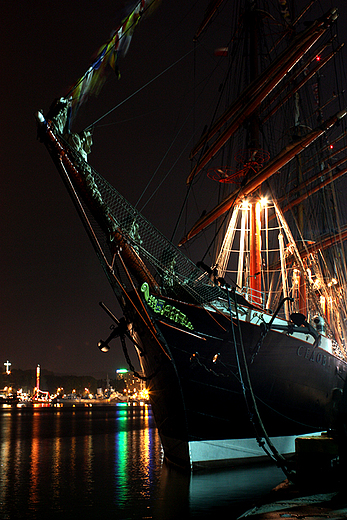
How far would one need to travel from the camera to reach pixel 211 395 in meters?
14.4

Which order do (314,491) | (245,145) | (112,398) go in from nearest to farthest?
(314,491), (245,145), (112,398)

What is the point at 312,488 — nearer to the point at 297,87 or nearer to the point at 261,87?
the point at 261,87

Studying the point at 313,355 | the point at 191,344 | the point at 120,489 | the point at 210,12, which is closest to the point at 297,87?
the point at 210,12

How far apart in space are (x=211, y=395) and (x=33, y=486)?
548 centimetres

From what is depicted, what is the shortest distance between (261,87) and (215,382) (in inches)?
542

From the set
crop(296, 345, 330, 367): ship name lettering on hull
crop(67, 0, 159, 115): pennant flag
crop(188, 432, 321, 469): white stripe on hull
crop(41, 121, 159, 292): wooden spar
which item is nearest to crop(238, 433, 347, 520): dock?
crop(188, 432, 321, 469): white stripe on hull

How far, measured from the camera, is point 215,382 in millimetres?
14492

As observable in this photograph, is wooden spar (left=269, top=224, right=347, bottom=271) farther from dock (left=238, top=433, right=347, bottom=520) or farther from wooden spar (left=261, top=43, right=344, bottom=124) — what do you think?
dock (left=238, top=433, right=347, bottom=520)

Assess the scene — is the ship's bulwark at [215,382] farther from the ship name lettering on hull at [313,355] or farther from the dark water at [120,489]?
the dark water at [120,489]

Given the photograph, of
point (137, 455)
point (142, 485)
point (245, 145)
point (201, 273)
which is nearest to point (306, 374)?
point (201, 273)

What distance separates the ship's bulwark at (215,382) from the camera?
46.3ft

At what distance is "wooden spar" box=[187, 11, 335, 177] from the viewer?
20.7 metres

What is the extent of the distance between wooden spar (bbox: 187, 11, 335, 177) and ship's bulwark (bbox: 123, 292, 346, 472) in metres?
11.1

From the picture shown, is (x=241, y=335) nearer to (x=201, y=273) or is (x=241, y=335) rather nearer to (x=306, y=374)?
(x=201, y=273)
